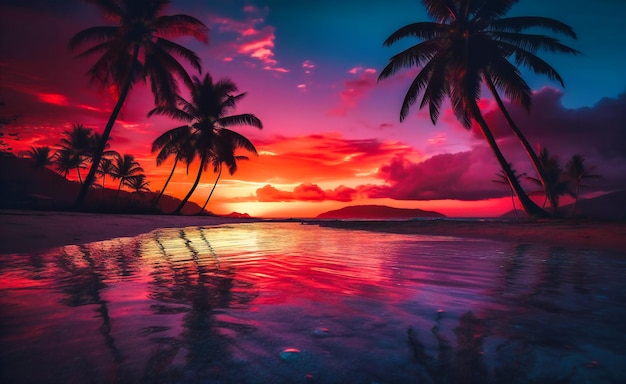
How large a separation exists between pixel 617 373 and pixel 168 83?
2071 centimetres

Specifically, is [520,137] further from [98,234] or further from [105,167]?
[105,167]

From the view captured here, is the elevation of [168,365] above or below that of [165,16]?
below

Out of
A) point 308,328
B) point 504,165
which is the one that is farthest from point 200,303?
point 504,165

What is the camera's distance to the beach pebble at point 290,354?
121 centimetres

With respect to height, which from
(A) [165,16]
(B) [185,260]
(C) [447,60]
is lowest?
(B) [185,260]

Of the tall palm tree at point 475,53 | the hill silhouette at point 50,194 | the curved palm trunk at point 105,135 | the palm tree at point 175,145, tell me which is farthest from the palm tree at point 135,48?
the tall palm tree at point 475,53

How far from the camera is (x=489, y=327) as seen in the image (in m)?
1.57

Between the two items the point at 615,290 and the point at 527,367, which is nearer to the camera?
the point at 527,367

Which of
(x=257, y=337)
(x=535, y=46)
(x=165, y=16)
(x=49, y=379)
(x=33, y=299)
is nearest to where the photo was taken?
(x=49, y=379)

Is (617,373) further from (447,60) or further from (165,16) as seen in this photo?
(165,16)

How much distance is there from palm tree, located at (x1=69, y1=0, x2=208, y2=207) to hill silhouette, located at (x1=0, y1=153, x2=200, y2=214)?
3.08 meters

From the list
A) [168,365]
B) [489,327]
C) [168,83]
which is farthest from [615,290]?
[168,83]

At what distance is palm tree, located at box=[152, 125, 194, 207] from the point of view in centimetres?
2364

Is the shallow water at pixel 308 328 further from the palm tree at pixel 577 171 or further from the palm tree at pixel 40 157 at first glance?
the palm tree at pixel 40 157
